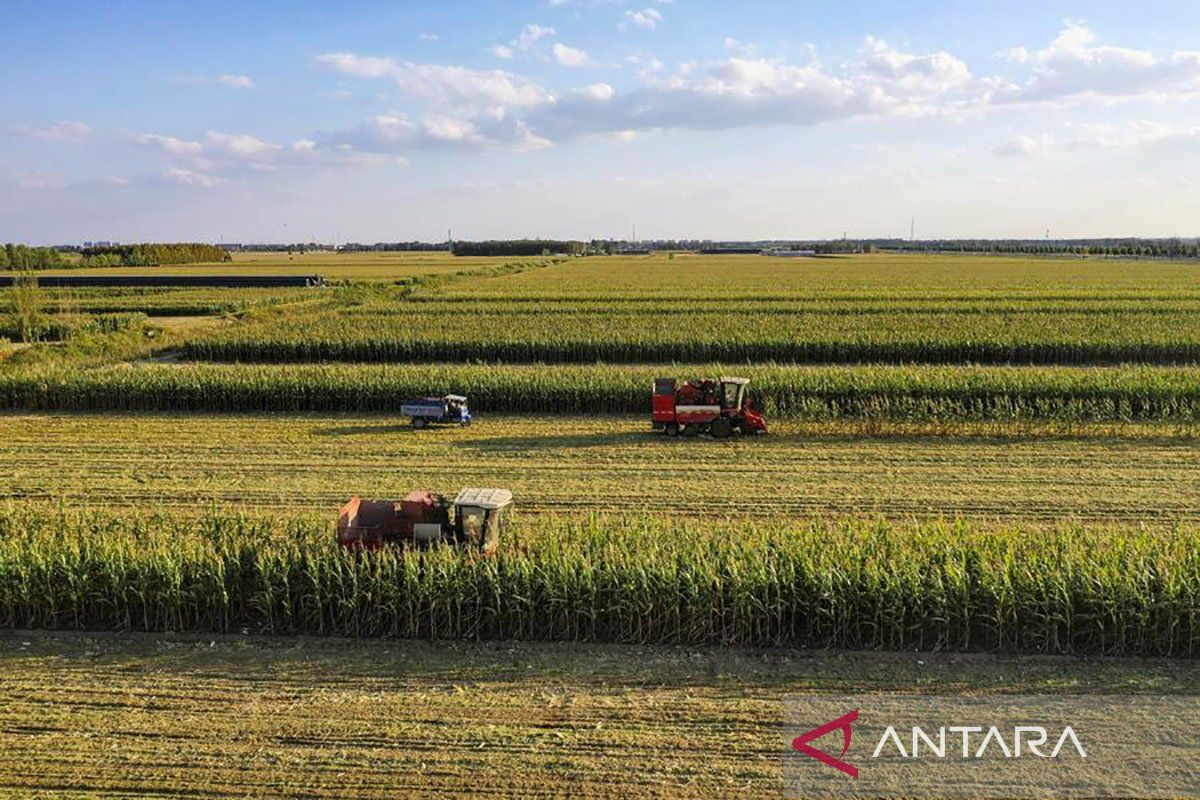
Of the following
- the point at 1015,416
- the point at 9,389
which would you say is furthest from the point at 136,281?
the point at 1015,416

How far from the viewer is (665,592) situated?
9.62 m

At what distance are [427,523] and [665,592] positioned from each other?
10.7ft

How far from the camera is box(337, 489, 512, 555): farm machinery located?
10.6 meters

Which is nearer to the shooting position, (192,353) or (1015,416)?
(1015,416)

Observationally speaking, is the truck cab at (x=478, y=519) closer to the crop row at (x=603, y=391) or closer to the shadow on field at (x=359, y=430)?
the shadow on field at (x=359, y=430)

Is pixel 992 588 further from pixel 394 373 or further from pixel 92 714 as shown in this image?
pixel 394 373

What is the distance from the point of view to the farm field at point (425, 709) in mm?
7203

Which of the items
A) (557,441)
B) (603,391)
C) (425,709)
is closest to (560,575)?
(425,709)

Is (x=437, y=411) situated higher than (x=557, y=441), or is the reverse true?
(x=437, y=411)

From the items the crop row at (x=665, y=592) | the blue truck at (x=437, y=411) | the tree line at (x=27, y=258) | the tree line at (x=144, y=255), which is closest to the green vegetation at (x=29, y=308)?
the blue truck at (x=437, y=411)

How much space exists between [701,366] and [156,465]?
1789 cm

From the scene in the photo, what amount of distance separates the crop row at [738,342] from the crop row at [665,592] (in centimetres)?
2091

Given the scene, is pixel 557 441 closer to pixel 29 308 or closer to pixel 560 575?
pixel 560 575

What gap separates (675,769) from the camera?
731 cm
